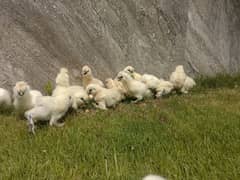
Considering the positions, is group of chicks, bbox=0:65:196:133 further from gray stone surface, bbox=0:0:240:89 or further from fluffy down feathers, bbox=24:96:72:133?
gray stone surface, bbox=0:0:240:89

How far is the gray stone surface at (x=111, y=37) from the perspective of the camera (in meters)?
8.30

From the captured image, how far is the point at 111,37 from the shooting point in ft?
33.9

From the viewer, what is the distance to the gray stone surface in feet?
27.2

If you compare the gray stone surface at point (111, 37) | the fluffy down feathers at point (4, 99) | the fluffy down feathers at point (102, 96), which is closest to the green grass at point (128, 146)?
the fluffy down feathers at point (4, 99)

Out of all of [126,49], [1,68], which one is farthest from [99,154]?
[126,49]

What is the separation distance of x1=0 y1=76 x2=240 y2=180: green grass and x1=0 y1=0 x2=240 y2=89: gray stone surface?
6.95 ft

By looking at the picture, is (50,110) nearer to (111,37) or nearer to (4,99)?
(4,99)

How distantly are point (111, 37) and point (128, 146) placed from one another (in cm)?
585

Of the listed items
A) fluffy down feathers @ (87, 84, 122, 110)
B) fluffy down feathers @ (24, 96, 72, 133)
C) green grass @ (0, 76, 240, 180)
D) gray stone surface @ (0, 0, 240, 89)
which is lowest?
green grass @ (0, 76, 240, 180)

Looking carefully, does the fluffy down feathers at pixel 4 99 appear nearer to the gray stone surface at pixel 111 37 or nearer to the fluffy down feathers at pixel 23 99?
the fluffy down feathers at pixel 23 99

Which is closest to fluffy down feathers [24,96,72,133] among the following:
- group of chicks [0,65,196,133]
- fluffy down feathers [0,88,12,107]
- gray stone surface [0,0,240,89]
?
group of chicks [0,65,196,133]

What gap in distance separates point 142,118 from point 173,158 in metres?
1.60

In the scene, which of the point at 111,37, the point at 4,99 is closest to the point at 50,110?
the point at 4,99

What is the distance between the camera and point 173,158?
4352 mm
